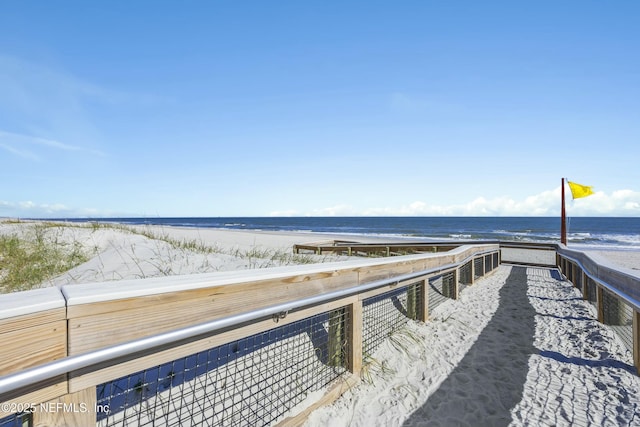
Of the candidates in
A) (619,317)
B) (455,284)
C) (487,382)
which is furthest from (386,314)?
(619,317)

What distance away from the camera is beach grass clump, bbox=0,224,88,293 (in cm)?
439

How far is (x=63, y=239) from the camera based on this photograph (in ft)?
26.4

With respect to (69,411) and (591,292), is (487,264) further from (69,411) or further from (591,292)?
(69,411)

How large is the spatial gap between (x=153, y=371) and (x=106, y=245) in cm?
652

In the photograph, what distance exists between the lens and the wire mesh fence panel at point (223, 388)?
227 centimetres

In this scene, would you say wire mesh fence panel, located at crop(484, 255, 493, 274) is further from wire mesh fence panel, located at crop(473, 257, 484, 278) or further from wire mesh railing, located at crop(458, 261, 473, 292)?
wire mesh railing, located at crop(458, 261, 473, 292)

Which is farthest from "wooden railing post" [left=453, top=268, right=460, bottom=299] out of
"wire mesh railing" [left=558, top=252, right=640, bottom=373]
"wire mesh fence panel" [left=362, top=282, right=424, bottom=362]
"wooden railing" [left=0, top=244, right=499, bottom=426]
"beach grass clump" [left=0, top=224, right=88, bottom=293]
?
"beach grass clump" [left=0, top=224, right=88, bottom=293]

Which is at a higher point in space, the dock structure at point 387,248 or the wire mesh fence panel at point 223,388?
the dock structure at point 387,248

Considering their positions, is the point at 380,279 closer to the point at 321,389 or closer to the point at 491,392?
the point at 321,389

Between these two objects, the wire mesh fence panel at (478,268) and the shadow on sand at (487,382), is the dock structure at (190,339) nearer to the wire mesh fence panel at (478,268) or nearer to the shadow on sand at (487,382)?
the shadow on sand at (487,382)

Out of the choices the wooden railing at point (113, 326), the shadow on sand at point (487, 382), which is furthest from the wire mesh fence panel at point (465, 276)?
the wooden railing at point (113, 326)

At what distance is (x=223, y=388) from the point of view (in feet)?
8.36

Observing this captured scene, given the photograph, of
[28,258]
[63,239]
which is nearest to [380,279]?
[28,258]

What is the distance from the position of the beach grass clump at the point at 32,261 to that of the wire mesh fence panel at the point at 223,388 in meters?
2.83
